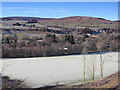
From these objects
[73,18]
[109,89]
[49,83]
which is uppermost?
[73,18]

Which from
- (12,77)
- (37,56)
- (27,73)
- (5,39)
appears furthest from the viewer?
(5,39)

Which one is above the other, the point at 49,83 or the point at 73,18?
the point at 73,18

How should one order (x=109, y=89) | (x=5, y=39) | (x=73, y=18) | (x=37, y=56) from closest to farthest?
1. (x=109, y=89)
2. (x=37, y=56)
3. (x=5, y=39)
4. (x=73, y=18)

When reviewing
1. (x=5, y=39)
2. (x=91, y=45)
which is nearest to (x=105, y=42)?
(x=91, y=45)

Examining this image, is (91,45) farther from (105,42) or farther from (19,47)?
(19,47)

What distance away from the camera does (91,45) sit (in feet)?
44.3

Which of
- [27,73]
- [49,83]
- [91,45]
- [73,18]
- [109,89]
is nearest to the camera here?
[109,89]

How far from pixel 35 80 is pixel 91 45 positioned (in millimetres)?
8265

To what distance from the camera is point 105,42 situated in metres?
14.1

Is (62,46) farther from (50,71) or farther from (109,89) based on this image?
(109,89)

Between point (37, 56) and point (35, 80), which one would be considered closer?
point (35, 80)

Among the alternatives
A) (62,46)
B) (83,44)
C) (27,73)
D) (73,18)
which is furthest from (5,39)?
(73,18)

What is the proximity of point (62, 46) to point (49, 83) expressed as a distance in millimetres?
7162

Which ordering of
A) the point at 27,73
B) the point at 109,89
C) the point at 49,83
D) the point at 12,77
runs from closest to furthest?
the point at 109,89
the point at 49,83
the point at 12,77
the point at 27,73
